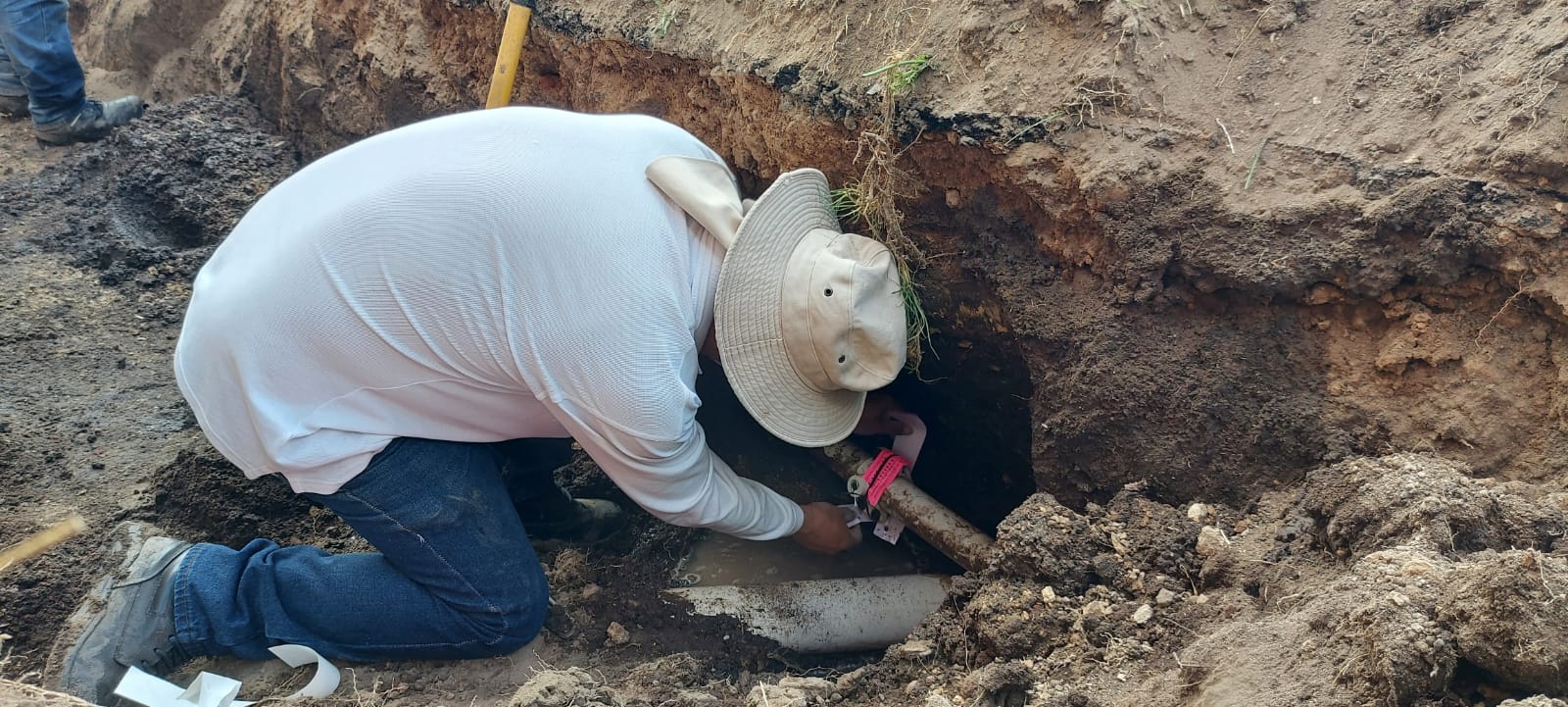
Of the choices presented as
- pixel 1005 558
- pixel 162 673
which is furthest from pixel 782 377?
pixel 162 673

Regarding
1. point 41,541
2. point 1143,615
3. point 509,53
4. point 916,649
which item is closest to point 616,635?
point 916,649

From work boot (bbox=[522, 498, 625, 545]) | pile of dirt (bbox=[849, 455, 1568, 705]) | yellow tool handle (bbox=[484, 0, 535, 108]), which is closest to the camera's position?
pile of dirt (bbox=[849, 455, 1568, 705])

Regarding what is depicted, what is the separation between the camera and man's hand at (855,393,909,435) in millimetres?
2598

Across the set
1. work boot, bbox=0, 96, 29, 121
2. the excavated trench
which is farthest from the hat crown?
work boot, bbox=0, 96, 29, 121

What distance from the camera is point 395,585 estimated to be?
2154 mm

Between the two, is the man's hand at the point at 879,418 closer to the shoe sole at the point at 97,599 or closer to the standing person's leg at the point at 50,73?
the shoe sole at the point at 97,599

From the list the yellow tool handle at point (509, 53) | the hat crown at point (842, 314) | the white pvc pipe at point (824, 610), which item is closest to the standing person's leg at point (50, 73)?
the yellow tool handle at point (509, 53)

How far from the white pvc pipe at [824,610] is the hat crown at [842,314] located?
2.38 feet

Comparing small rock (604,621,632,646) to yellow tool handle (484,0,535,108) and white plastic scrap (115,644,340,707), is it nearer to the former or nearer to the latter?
white plastic scrap (115,644,340,707)

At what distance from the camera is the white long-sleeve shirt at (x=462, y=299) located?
1725 millimetres

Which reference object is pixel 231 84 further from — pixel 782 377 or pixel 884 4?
pixel 782 377

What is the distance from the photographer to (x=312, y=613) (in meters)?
2.14

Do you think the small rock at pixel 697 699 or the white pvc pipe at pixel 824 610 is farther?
the white pvc pipe at pixel 824 610

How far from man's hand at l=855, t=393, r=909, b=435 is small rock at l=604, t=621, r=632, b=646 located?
2.58ft
